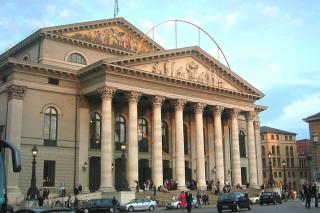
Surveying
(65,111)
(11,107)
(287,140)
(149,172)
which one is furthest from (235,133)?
(287,140)

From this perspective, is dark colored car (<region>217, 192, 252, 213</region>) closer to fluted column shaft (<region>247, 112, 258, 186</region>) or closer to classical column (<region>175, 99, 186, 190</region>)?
classical column (<region>175, 99, 186, 190</region>)

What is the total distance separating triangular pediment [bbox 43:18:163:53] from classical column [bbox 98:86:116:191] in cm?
939

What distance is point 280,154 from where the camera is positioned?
4272 inches

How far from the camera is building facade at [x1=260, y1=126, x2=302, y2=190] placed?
106000 millimetres

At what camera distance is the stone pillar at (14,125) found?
39.0 m

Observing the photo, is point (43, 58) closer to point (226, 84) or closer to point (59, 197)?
point (59, 197)

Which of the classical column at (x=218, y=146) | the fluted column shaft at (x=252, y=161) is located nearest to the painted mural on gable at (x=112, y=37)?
the classical column at (x=218, y=146)

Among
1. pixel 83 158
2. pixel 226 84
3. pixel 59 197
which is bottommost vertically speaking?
pixel 59 197

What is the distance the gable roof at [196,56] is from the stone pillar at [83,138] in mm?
6117

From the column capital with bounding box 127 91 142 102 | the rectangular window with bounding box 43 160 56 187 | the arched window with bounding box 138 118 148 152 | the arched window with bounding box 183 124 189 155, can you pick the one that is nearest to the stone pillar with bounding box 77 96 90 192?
the rectangular window with bounding box 43 160 56 187

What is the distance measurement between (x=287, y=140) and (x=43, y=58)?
79652 millimetres

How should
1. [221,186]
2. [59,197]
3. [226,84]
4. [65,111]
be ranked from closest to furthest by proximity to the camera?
1. [59,197]
2. [65,111]
3. [221,186]
4. [226,84]

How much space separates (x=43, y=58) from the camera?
45.4 metres

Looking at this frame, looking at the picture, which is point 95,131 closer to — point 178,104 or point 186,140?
point 178,104
